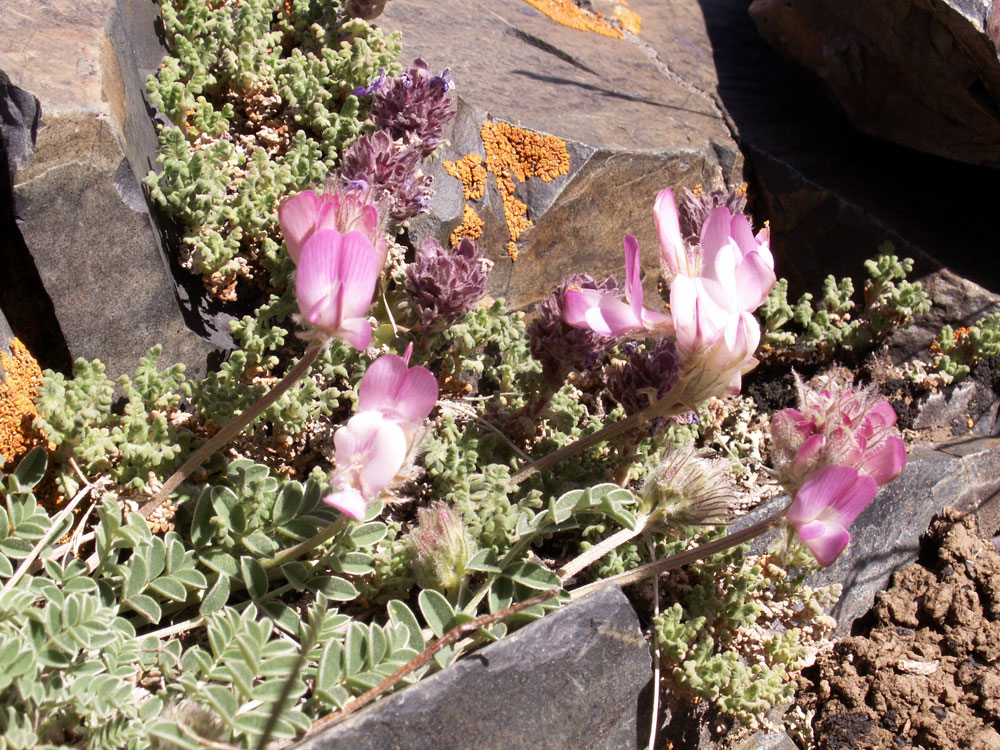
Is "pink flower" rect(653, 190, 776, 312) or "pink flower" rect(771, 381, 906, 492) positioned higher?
"pink flower" rect(653, 190, 776, 312)

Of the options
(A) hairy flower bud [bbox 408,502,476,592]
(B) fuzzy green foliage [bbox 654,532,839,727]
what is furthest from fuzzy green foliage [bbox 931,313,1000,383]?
(A) hairy flower bud [bbox 408,502,476,592]

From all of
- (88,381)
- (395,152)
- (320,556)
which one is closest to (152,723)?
(320,556)

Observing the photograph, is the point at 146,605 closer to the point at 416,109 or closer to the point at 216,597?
the point at 216,597

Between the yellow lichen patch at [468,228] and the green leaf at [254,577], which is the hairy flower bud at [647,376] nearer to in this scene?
the yellow lichen patch at [468,228]

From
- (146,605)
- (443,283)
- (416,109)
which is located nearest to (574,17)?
(416,109)

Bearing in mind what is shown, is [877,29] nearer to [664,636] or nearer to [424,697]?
[664,636]

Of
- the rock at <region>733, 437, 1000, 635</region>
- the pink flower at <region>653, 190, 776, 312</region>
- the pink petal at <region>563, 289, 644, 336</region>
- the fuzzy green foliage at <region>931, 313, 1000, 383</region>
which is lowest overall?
the rock at <region>733, 437, 1000, 635</region>

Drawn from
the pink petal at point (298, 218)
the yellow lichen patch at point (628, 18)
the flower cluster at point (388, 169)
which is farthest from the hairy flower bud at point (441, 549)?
the yellow lichen patch at point (628, 18)

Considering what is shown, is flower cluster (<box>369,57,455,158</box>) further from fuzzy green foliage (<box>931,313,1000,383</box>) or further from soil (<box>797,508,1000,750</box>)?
fuzzy green foliage (<box>931,313,1000,383</box>)
